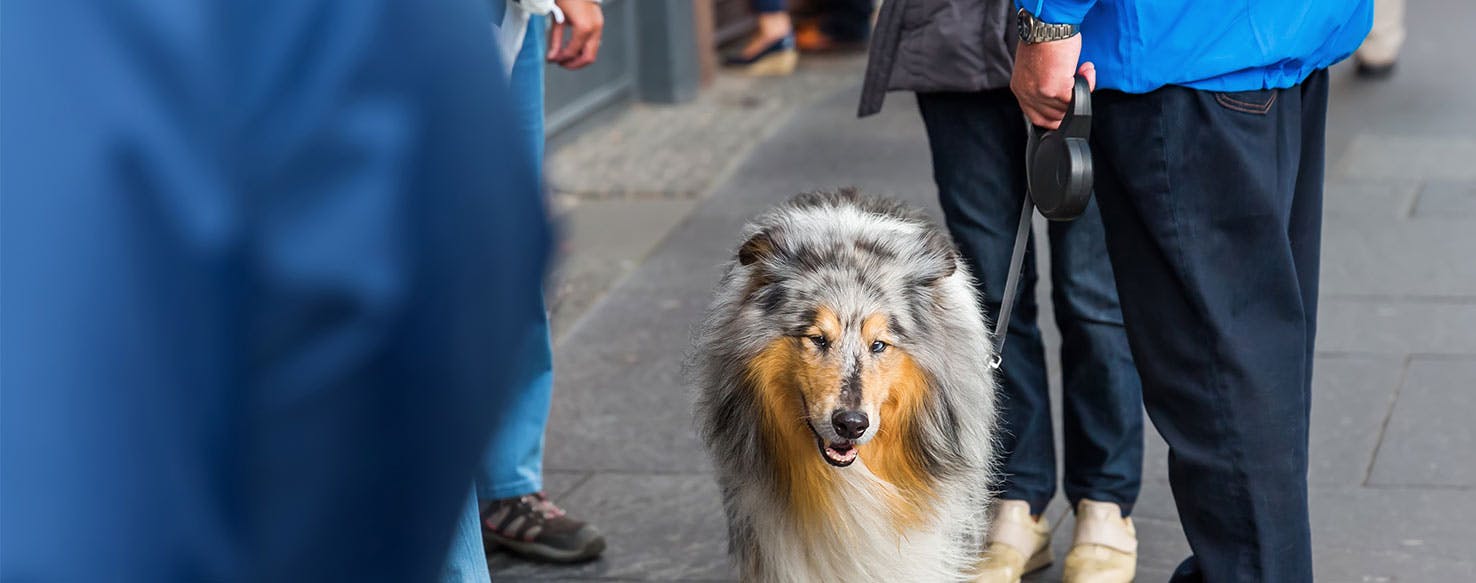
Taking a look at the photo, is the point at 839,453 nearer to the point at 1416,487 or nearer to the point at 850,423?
the point at 850,423

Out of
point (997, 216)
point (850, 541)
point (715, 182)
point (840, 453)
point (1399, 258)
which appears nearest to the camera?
point (840, 453)

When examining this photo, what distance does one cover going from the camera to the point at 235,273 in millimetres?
757

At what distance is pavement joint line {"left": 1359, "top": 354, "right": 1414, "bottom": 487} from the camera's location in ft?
14.6

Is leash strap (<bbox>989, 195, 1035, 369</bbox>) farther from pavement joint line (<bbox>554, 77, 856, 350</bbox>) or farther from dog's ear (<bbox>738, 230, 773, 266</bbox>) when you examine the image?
pavement joint line (<bbox>554, 77, 856, 350</bbox>)

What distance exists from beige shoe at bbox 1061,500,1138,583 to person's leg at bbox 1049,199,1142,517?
3 cm

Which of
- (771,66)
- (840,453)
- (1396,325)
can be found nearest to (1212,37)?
(840,453)

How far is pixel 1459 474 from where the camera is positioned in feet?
14.5

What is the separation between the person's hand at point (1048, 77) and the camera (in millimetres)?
2855

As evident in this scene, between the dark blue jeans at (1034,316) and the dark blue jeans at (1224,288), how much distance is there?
1.52 feet

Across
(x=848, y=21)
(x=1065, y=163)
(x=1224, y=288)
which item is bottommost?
(x=848, y=21)

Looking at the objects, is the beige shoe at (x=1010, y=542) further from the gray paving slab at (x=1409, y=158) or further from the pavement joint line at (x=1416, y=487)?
the gray paving slab at (x=1409, y=158)

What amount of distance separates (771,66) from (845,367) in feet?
28.0

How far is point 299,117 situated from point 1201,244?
94.5 inches

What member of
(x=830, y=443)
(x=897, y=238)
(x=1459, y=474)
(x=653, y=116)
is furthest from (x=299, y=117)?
(x=653, y=116)
